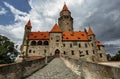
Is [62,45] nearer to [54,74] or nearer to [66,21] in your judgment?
[66,21]

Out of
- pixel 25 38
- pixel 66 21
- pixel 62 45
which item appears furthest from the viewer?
pixel 66 21

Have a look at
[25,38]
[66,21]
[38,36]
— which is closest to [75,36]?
[66,21]

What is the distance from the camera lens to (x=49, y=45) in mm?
41062

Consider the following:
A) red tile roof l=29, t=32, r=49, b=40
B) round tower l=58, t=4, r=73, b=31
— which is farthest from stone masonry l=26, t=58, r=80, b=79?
round tower l=58, t=4, r=73, b=31

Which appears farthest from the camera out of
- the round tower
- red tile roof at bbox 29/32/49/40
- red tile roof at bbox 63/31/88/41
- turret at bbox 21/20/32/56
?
the round tower

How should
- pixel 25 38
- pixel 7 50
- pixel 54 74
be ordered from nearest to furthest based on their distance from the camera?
pixel 54 74
pixel 7 50
pixel 25 38

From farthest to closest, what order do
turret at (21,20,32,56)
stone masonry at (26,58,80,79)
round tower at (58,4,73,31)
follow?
round tower at (58,4,73,31), turret at (21,20,32,56), stone masonry at (26,58,80,79)

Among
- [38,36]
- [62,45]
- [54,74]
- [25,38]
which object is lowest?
[54,74]

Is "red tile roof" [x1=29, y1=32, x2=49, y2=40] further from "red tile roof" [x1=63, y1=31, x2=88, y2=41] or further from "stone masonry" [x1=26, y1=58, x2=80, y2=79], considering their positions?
"stone masonry" [x1=26, y1=58, x2=80, y2=79]

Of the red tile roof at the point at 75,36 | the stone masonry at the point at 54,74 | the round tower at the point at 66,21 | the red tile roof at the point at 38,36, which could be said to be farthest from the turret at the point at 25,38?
the stone masonry at the point at 54,74

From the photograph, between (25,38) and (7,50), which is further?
(25,38)

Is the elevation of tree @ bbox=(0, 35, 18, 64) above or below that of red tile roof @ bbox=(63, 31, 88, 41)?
below

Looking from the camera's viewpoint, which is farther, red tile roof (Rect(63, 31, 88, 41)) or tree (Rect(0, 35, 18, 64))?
red tile roof (Rect(63, 31, 88, 41))

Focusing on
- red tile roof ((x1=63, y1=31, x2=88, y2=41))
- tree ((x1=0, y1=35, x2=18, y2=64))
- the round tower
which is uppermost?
the round tower
